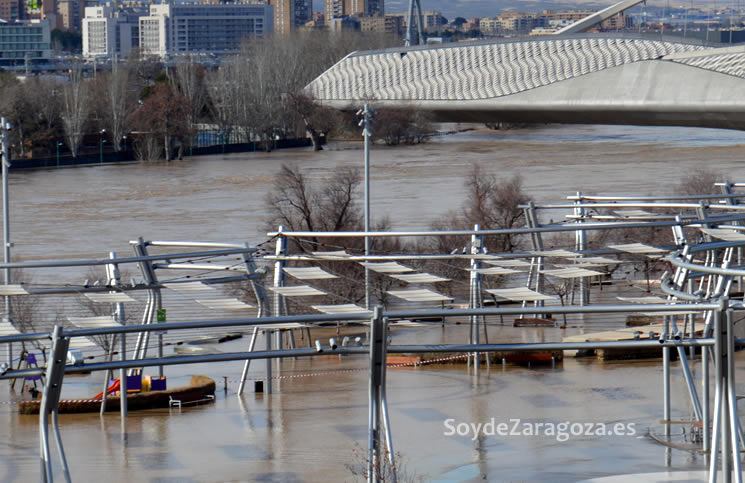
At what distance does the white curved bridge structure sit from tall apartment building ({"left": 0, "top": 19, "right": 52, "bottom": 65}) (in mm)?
58377

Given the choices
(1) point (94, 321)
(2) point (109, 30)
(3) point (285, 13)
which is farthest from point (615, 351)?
(3) point (285, 13)

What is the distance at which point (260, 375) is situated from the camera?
455 inches

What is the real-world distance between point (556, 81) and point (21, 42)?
2794 inches

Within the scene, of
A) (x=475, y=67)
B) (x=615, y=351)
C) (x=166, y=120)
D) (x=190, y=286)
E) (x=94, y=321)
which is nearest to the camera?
(x=94, y=321)

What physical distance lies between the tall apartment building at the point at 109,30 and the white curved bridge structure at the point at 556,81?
100195 mm

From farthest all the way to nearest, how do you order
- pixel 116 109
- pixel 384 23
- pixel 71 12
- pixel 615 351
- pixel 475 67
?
pixel 71 12 < pixel 384 23 < pixel 475 67 < pixel 116 109 < pixel 615 351

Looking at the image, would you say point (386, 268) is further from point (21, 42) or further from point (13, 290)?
point (21, 42)

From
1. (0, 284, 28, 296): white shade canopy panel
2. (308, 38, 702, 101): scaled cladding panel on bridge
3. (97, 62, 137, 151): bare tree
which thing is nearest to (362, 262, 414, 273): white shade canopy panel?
(0, 284, 28, 296): white shade canopy panel

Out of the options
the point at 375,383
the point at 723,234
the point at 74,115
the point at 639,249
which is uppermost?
the point at 74,115

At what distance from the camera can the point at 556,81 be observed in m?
54.7

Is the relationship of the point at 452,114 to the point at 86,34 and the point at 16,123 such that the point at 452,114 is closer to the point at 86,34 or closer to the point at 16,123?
the point at 16,123

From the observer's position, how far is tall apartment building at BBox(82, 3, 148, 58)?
158m

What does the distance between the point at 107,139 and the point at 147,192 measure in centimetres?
1506

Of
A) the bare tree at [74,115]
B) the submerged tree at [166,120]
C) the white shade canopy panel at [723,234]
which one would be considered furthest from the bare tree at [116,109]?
the white shade canopy panel at [723,234]
